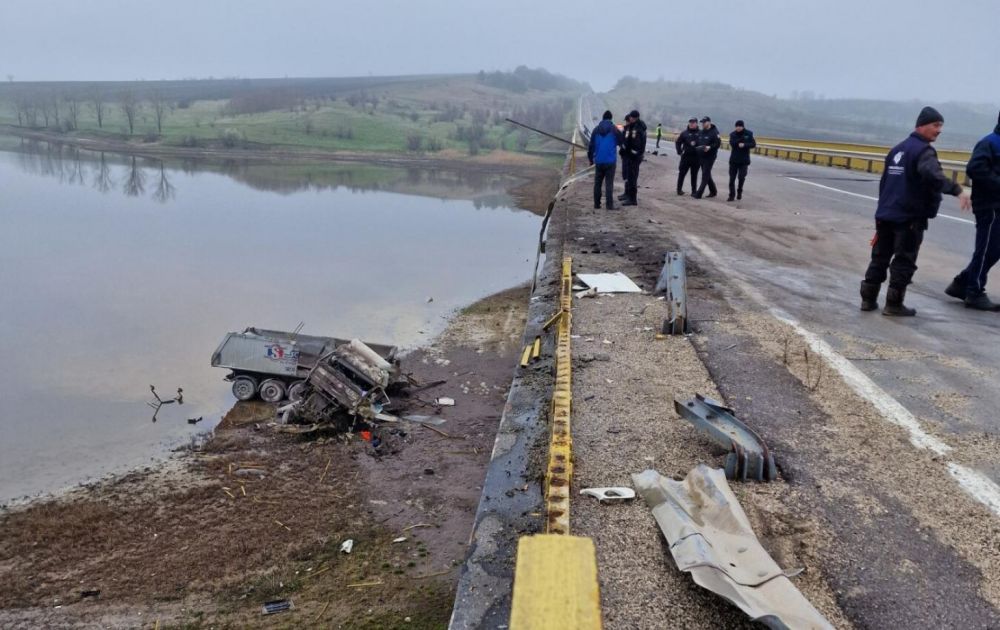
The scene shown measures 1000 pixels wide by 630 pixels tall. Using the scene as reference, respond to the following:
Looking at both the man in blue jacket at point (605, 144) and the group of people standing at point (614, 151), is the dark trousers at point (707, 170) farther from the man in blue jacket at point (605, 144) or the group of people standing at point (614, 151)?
the man in blue jacket at point (605, 144)

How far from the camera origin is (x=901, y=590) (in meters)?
3.35

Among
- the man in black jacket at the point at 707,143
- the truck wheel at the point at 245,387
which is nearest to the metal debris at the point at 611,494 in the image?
the truck wheel at the point at 245,387

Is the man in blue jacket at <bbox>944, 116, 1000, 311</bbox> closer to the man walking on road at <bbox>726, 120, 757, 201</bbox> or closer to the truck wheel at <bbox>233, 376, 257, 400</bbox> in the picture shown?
the man walking on road at <bbox>726, 120, 757, 201</bbox>

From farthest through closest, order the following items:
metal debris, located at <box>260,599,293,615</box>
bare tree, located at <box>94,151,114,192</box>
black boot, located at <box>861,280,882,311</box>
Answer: bare tree, located at <box>94,151,114,192</box>, black boot, located at <box>861,280,882,311</box>, metal debris, located at <box>260,599,293,615</box>

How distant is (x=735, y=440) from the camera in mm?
4324

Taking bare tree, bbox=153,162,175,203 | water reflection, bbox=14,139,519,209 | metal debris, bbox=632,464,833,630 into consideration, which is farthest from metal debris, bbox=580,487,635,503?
bare tree, bbox=153,162,175,203

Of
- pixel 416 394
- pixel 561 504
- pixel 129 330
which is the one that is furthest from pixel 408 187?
pixel 561 504

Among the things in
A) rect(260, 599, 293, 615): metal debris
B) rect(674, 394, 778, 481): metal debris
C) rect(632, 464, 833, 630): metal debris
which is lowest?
rect(260, 599, 293, 615): metal debris

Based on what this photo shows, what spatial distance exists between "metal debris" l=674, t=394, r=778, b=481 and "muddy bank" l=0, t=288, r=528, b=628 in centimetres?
250

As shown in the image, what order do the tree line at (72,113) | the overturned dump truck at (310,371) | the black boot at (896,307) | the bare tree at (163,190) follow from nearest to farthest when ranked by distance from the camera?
the black boot at (896,307), the overturned dump truck at (310,371), the bare tree at (163,190), the tree line at (72,113)

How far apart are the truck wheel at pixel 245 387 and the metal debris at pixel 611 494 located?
27.2 ft

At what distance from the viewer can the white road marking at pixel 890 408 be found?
4.15m

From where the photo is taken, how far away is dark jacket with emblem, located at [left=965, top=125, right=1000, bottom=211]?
288 inches

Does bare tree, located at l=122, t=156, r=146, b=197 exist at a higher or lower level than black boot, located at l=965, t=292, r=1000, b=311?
lower
